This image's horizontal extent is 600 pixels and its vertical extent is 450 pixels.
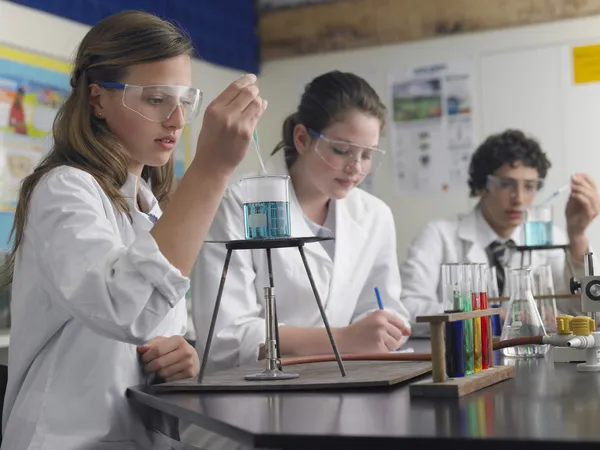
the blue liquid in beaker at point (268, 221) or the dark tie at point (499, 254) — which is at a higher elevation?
the blue liquid in beaker at point (268, 221)

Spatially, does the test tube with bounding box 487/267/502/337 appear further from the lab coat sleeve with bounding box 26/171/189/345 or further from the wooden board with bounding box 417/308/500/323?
the lab coat sleeve with bounding box 26/171/189/345

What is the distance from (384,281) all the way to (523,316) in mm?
887

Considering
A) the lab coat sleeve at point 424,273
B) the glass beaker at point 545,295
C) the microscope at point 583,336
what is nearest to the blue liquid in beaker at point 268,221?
the microscope at point 583,336

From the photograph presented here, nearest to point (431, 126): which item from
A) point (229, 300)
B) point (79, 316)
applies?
point (229, 300)

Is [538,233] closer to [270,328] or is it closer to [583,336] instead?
[583,336]

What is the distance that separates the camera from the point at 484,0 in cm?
453

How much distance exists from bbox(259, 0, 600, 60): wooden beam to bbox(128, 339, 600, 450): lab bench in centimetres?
324

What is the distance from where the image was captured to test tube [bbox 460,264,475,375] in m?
1.45

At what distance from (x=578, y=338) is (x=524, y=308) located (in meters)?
0.30

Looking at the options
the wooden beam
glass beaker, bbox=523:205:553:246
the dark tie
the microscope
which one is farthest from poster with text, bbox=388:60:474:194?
the microscope

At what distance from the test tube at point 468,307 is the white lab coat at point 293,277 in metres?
0.61

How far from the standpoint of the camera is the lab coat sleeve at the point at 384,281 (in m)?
2.76

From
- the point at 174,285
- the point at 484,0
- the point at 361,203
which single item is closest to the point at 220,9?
the point at 484,0

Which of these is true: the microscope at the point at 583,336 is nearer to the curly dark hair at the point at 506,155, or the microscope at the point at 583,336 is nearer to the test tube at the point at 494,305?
the test tube at the point at 494,305
